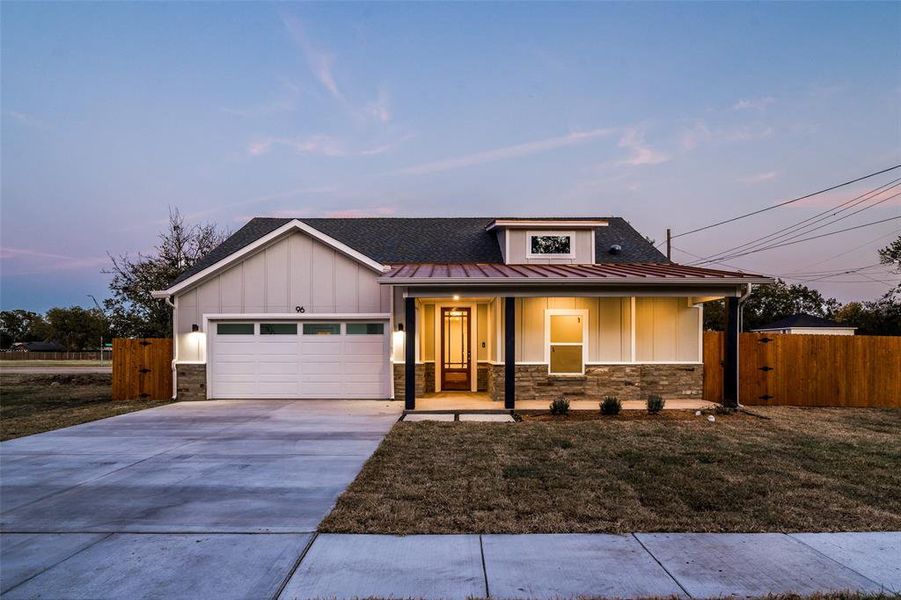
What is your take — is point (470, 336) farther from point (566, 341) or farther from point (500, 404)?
point (566, 341)

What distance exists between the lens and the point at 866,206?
2084 cm

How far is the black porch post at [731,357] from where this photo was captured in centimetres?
1185

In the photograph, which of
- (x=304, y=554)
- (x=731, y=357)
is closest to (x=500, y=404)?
(x=731, y=357)

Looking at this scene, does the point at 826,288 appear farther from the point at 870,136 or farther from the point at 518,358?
the point at 518,358

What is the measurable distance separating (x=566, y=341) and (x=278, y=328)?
7.53m

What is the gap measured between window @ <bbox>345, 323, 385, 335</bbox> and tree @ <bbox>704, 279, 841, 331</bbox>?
114ft

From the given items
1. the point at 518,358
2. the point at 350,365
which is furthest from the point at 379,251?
the point at 518,358

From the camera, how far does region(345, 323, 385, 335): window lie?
13344mm

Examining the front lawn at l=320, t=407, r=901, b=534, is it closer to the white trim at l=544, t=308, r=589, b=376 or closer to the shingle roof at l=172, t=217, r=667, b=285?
the white trim at l=544, t=308, r=589, b=376

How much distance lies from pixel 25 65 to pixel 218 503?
48.9ft

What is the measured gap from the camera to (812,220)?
2639 centimetres

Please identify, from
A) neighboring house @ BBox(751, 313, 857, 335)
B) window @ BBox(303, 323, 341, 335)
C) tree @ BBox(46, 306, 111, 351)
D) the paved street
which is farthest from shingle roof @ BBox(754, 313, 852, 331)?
tree @ BBox(46, 306, 111, 351)

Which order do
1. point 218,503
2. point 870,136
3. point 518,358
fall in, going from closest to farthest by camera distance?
point 218,503, point 518,358, point 870,136

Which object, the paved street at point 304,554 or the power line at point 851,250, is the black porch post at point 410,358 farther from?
the power line at point 851,250
